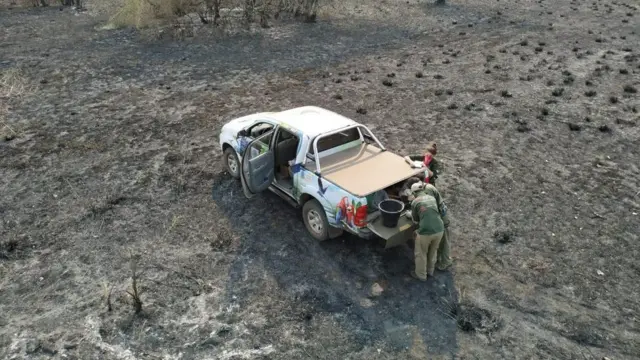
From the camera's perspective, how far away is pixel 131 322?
6859mm

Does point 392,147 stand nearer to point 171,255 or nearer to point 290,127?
point 290,127

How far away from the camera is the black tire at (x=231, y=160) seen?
10.1m

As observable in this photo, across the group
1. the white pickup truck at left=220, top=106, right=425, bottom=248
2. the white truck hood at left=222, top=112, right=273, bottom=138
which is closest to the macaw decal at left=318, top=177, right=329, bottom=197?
the white pickup truck at left=220, top=106, right=425, bottom=248

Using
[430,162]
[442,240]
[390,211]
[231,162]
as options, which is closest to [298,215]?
[231,162]

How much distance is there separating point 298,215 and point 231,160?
2180mm

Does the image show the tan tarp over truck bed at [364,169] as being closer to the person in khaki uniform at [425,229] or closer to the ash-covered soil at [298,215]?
the person in khaki uniform at [425,229]

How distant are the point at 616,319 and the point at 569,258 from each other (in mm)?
1414

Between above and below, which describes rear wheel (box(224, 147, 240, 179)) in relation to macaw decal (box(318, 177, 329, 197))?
below

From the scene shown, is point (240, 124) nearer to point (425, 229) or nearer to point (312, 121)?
point (312, 121)

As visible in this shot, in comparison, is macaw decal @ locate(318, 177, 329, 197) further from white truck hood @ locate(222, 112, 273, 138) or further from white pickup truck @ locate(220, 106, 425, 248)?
white truck hood @ locate(222, 112, 273, 138)

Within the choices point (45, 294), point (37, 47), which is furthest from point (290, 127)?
point (37, 47)

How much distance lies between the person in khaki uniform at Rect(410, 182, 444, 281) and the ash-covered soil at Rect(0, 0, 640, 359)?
35cm

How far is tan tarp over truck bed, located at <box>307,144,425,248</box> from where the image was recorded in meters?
7.49

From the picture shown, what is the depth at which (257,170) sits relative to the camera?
8.48 m
